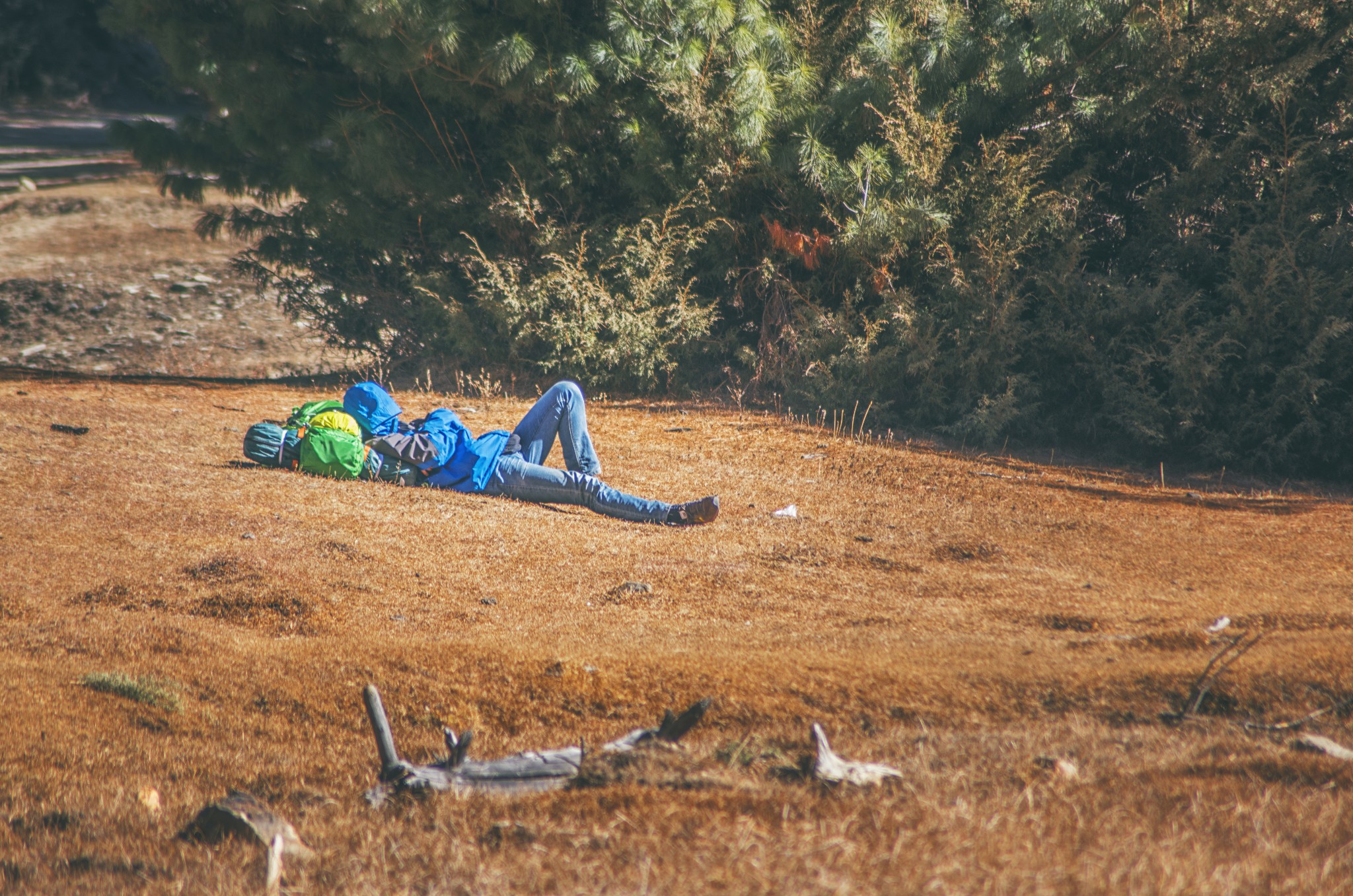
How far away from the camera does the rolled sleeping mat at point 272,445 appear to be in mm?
6242

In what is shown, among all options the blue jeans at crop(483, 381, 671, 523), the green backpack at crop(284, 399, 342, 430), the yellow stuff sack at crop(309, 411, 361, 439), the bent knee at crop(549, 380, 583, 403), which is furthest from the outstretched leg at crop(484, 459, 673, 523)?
the green backpack at crop(284, 399, 342, 430)

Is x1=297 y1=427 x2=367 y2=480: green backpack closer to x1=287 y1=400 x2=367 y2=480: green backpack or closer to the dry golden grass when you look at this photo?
x1=287 y1=400 x2=367 y2=480: green backpack

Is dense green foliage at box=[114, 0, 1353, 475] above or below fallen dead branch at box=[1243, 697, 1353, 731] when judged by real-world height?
above

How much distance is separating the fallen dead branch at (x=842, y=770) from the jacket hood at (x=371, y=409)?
15.3ft

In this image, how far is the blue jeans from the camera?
19.8ft

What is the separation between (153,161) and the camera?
10.8 m

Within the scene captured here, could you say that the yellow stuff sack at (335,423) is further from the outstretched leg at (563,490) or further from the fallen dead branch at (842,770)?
the fallen dead branch at (842,770)

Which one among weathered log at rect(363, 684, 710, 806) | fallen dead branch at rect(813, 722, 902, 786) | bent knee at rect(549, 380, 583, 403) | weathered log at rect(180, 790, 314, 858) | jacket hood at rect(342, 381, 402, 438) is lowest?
weathered log at rect(180, 790, 314, 858)

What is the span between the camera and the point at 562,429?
6473 mm

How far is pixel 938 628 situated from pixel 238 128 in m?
9.66

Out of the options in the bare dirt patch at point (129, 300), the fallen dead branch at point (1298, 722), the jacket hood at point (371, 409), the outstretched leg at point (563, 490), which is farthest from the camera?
the bare dirt patch at point (129, 300)

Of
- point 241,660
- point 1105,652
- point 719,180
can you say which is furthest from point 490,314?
point 1105,652

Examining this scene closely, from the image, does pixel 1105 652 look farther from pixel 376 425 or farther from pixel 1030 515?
pixel 376 425

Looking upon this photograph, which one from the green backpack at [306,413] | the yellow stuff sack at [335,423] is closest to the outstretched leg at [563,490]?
the yellow stuff sack at [335,423]
